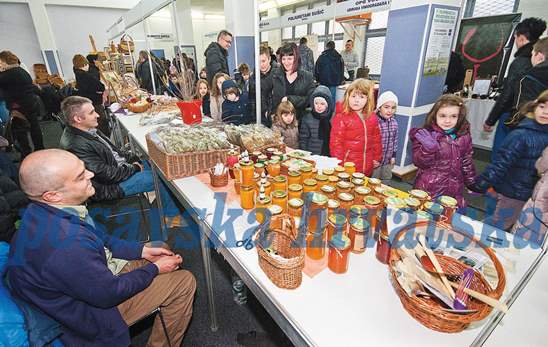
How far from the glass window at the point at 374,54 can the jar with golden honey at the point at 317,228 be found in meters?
8.73

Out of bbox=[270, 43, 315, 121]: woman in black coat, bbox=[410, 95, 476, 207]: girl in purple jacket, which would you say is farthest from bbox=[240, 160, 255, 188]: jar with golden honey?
bbox=[270, 43, 315, 121]: woman in black coat

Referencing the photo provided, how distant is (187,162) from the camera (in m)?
1.75

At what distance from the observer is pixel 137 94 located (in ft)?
14.6

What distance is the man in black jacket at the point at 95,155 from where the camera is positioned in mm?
2078

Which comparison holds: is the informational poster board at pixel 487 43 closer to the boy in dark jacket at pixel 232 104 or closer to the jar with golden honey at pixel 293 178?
the boy in dark jacket at pixel 232 104

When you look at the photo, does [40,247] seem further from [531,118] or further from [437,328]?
[531,118]

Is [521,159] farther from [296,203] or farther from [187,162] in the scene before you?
[187,162]

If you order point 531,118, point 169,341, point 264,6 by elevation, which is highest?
point 264,6

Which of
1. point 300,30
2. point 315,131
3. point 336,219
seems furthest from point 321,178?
point 300,30

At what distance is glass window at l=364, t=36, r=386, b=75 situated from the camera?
8.45 meters

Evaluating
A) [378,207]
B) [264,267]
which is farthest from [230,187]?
[378,207]

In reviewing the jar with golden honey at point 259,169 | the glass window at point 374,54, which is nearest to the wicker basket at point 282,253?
the jar with golden honey at point 259,169

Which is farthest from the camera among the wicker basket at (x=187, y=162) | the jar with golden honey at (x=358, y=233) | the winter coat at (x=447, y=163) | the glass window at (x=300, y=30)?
the glass window at (x=300, y=30)

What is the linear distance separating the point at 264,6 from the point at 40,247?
42.3 feet
